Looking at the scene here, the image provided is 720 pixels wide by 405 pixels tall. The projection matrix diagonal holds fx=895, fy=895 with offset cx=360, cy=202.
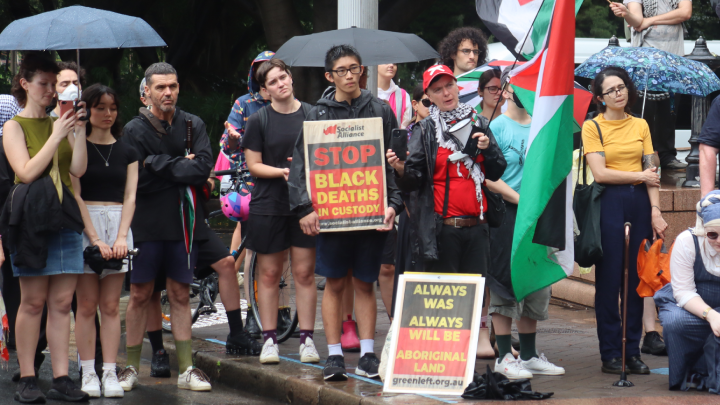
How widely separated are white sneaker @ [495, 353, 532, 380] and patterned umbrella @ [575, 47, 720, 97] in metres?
2.53

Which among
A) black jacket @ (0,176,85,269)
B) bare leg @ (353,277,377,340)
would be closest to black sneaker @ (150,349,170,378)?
black jacket @ (0,176,85,269)

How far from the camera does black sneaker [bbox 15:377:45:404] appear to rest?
18.4 ft

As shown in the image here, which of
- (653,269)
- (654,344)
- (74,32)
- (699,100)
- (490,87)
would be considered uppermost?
(74,32)

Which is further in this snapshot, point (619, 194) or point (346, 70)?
point (619, 194)

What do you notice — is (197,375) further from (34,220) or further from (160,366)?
(34,220)

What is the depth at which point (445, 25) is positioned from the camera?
20500mm

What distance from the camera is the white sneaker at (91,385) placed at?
5.80 m

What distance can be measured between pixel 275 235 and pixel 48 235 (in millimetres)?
1533

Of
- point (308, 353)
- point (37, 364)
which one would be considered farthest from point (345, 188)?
point (37, 364)

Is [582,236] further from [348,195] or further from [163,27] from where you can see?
[163,27]

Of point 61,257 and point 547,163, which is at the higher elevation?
point 547,163

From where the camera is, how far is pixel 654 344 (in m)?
6.73

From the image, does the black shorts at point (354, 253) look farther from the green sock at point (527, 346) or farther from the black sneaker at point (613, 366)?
the black sneaker at point (613, 366)

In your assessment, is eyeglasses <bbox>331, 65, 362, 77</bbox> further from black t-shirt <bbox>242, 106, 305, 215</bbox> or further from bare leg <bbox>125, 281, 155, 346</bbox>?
bare leg <bbox>125, 281, 155, 346</bbox>
